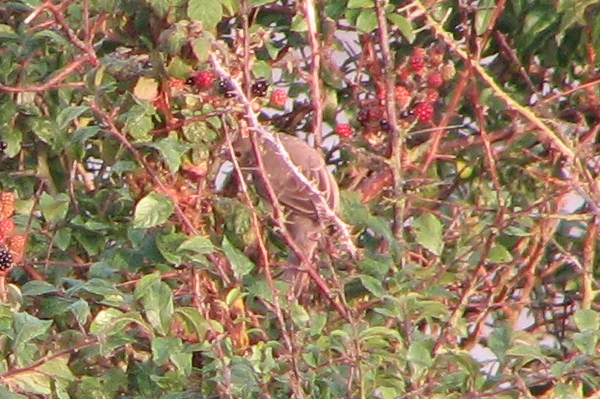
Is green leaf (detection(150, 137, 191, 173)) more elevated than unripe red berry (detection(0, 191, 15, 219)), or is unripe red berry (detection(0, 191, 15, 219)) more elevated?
green leaf (detection(150, 137, 191, 173))

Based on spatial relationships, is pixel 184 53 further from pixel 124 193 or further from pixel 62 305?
pixel 62 305

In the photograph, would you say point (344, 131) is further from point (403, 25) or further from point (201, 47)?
point (201, 47)

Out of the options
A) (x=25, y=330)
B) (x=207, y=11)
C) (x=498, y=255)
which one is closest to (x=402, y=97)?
(x=498, y=255)

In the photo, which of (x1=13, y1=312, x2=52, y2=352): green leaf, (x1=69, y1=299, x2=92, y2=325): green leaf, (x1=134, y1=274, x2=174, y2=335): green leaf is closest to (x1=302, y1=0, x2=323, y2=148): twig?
(x1=134, y1=274, x2=174, y2=335): green leaf

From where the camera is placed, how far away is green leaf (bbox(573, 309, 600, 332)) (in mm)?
2775

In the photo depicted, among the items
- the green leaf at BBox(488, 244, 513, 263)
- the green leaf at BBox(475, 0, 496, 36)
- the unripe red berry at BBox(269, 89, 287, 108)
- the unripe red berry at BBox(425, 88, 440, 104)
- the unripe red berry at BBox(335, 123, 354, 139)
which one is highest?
the green leaf at BBox(475, 0, 496, 36)

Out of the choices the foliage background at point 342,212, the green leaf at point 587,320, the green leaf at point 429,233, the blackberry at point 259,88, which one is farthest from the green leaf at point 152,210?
the green leaf at point 587,320

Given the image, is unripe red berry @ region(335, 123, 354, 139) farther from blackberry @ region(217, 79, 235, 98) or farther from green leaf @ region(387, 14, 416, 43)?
blackberry @ region(217, 79, 235, 98)

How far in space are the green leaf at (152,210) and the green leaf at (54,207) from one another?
244 millimetres

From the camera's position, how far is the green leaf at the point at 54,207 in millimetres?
3072

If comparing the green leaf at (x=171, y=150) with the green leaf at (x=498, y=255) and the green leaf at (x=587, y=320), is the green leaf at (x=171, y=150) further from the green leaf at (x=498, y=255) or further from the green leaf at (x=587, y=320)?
the green leaf at (x=587, y=320)

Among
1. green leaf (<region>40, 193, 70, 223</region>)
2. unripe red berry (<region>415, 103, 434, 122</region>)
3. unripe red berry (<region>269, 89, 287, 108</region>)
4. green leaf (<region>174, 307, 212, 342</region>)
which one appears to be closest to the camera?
green leaf (<region>174, 307, 212, 342</region>)

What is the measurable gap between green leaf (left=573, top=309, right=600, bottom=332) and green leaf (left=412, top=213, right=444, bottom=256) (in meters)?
0.36

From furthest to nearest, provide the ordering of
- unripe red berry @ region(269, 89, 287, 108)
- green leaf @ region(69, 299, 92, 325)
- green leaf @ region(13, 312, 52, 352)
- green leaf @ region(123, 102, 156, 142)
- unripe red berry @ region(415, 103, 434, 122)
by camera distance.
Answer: unripe red berry @ region(415, 103, 434, 122), unripe red berry @ region(269, 89, 287, 108), green leaf @ region(123, 102, 156, 142), green leaf @ region(69, 299, 92, 325), green leaf @ region(13, 312, 52, 352)
